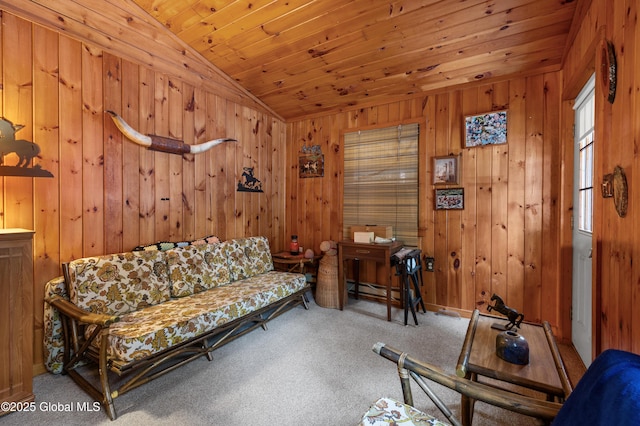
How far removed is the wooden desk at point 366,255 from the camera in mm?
2992

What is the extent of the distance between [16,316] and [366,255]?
9.21 ft

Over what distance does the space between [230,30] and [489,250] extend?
3.48 metres

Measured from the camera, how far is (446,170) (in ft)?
10.4

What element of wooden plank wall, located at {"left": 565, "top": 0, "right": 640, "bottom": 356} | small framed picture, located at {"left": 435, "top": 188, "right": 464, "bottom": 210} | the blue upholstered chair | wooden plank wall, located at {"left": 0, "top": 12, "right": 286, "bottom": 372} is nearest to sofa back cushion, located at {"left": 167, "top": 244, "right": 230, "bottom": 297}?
wooden plank wall, located at {"left": 0, "top": 12, "right": 286, "bottom": 372}

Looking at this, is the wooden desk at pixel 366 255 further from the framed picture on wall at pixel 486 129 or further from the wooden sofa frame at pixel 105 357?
the framed picture on wall at pixel 486 129

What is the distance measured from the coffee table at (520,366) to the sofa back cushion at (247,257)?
2342 millimetres

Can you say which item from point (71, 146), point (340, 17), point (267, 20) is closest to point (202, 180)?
point (71, 146)

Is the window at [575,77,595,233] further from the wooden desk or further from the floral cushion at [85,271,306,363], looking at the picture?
the floral cushion at [85,271,306,363]

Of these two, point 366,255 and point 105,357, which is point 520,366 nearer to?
point 366,255

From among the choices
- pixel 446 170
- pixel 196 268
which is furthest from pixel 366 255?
pixel 196 268

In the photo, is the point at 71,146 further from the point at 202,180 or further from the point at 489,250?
the point at 489,250

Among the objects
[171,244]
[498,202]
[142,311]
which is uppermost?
[498,202]

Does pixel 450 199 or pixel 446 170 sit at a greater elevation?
pixel 446 170

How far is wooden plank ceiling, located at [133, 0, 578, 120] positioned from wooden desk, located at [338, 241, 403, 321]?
188 cm
